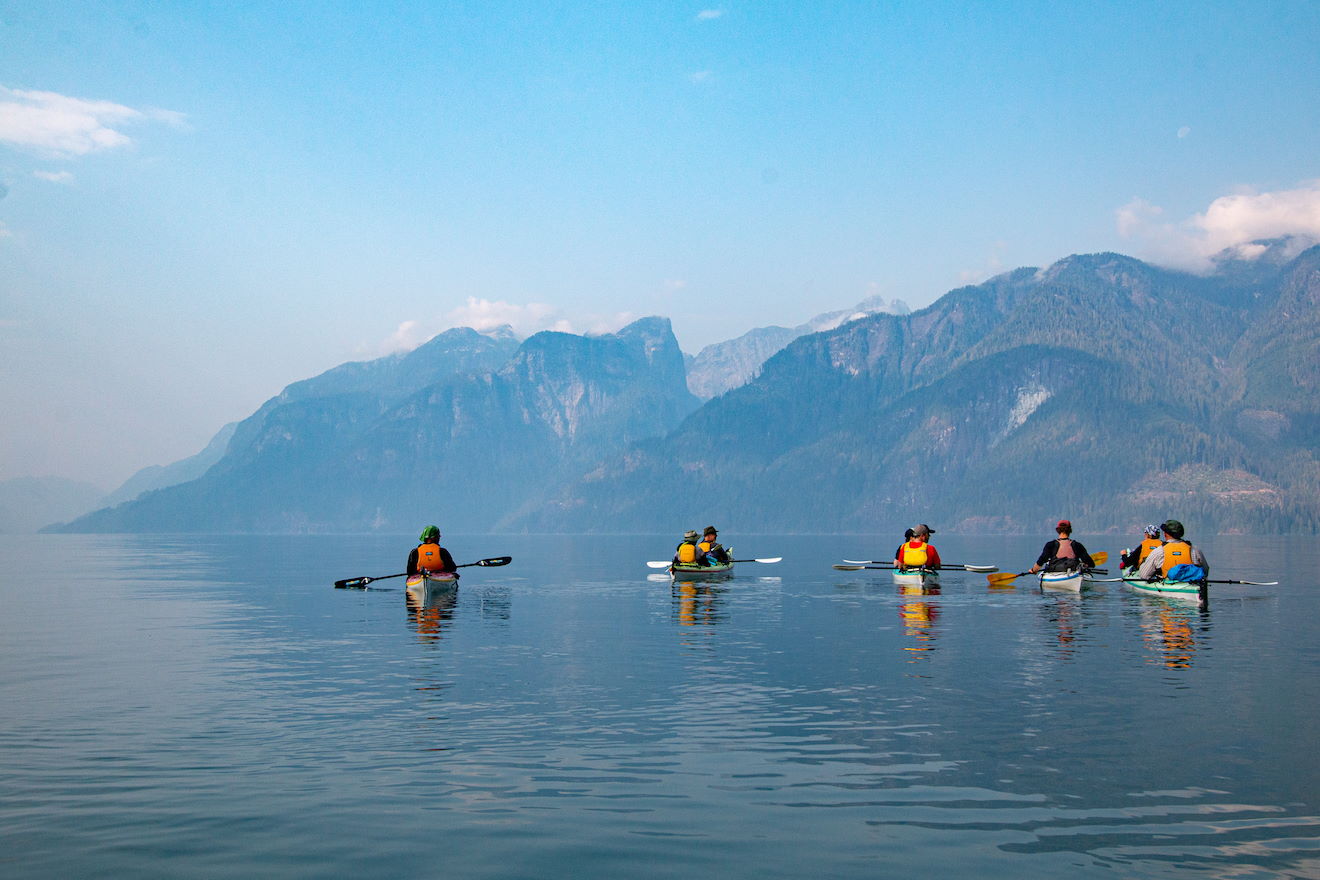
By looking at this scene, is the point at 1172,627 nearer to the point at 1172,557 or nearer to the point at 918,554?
the point at 1172,557

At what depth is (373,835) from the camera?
53.8ft

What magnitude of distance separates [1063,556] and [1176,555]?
26.0 ft

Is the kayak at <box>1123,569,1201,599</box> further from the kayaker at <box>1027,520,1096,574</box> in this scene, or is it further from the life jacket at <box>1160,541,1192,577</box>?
the kayaker at <box>1027,520,1096,574</box>

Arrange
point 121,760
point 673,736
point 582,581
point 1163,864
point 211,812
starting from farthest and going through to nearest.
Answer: point 582,581
point 673,736
point 121,760
point 211,812
point 1163,864

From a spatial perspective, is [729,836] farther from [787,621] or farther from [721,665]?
[787,621]

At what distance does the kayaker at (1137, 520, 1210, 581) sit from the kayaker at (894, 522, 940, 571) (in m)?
13.4

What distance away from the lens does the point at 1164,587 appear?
53.6 meters

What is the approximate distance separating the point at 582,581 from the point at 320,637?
4517 centimetres

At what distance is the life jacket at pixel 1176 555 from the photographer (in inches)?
2061

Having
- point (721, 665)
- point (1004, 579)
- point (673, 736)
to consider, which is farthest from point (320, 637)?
point (1004, 579)

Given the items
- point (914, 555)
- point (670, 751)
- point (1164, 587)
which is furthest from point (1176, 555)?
point (670, 751)

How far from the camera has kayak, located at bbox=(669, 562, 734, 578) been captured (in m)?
72.6

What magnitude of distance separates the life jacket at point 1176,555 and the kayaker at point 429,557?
34904mm

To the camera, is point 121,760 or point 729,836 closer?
point 729,836
